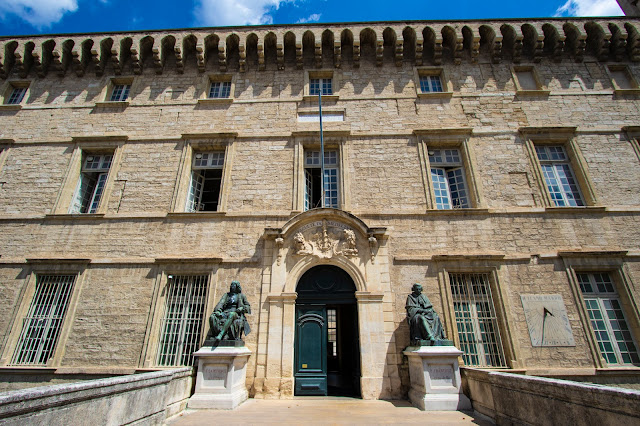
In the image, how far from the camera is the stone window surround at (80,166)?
8477mm

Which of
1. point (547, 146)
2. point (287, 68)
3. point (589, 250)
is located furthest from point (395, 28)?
point (589, 250)

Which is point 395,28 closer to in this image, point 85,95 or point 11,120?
point 85,95

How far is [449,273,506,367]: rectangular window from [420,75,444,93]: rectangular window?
5.78 meters

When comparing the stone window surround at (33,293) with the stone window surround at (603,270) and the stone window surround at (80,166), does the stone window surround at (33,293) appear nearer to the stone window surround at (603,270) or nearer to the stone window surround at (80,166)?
the stone window surround at (80,166)

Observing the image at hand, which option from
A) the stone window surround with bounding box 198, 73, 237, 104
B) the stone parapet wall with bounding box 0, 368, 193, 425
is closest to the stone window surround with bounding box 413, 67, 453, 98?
the stone window surround with bounding box 198, 73, 237, 104

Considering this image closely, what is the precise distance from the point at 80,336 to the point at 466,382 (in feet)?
26.2

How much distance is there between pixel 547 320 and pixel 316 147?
6.88 meters

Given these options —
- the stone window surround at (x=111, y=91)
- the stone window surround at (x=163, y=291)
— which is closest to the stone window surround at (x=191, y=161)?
the stone window surround at (x=163, y=291)

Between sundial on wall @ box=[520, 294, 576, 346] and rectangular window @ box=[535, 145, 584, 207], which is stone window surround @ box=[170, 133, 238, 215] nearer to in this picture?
sundial on wall @ box=[520, 294, 576, 346]

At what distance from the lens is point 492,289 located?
24.1 ft

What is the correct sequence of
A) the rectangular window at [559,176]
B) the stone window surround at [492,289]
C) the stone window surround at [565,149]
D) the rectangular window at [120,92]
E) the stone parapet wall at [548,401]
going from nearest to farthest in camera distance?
1. the stone parapet wall at [548,401]
2. the stone window surround at [492,289]
3. the stone window surround at [565,149]
4. the rectangular window at [559,176]
5. the rectangular window at [120,92]

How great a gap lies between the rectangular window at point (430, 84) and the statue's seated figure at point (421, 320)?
643 cm

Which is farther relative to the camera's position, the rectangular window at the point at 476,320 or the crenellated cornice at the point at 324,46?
the crenellated cornice at the point at 324,46

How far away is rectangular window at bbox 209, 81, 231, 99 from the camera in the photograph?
1017 cm
